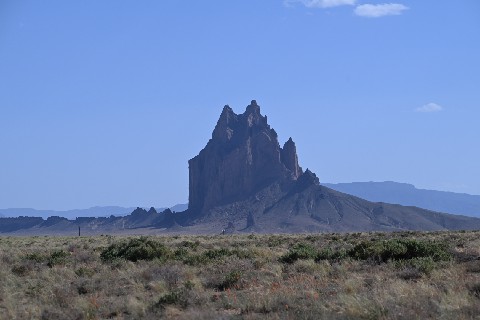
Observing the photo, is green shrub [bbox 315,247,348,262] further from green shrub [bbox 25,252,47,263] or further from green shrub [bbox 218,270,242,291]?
green shrub [bbox 25,252,47,263]

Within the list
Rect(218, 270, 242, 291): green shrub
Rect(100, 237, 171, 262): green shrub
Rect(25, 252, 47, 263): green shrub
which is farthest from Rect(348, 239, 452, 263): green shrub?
Rect(25, 252, 47, 263): green shrub

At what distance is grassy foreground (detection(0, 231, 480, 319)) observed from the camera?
1323 centimetres

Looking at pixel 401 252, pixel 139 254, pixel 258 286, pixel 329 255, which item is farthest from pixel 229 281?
pixel 139 254

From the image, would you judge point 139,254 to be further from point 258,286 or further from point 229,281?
point 258,286

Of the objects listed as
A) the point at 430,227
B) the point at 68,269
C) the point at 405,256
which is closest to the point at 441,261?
the point at 405,256

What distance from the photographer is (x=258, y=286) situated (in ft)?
57.1

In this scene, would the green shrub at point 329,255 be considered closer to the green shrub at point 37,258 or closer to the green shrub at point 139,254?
the green shrub at point 139,254

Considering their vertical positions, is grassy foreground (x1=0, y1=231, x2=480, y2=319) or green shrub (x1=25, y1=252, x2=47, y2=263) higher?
green shrub (x1=25, y1=252, x2=47, y2=263)

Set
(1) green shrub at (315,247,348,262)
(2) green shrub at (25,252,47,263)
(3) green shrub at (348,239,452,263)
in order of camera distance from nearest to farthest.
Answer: (3) green shrub at (348,239,452,263), (1) green shrub at (315,247,348,262), (2) green shrub at (25,252,47,263)

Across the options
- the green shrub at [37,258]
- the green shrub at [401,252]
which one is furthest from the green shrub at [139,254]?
the green shrub at [401,252]

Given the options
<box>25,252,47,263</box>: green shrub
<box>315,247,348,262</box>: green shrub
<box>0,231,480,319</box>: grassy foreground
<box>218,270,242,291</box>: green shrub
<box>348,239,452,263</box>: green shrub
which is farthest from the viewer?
<box>25,252,47,263</box>: green shrub

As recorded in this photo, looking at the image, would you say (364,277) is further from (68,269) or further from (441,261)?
(68,269)

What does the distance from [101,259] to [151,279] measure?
7.63 m

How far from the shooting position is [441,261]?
19672mm
